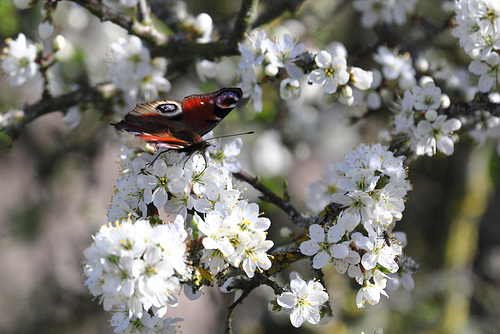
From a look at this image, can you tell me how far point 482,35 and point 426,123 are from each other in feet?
1.29

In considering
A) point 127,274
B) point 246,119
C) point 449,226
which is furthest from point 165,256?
point 449,226

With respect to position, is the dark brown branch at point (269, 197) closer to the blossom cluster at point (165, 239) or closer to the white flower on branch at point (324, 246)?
the blossom cluster at point (165, 239)

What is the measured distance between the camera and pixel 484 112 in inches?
82.4

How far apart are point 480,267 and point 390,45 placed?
2.17 metres

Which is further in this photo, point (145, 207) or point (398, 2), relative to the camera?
point (398, 2)

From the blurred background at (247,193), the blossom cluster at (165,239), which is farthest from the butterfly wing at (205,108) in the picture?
the blurred background at (247,193)

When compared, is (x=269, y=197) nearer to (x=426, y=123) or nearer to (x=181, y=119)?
(x=181, y=119)

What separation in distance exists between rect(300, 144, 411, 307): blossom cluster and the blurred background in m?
1.69

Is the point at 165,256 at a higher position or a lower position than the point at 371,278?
higher

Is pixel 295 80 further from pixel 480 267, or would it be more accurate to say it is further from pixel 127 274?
pixel 480 267

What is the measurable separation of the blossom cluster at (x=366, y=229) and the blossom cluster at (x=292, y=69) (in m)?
0.37

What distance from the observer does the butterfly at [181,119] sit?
1567mm

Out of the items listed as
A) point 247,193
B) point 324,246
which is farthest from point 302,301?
point 247,193

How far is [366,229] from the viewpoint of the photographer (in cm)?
153
